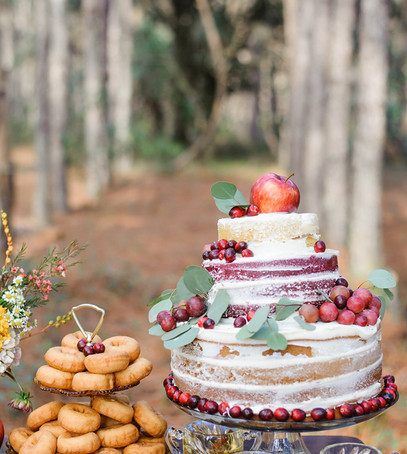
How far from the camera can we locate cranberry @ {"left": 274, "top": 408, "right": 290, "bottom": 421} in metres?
1.95

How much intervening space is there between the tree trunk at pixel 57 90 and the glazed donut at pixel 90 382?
9680 millimetres

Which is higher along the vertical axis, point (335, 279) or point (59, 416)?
point (335, 279)

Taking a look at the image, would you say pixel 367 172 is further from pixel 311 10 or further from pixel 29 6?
pixel 29 6

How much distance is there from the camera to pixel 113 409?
7.11ft

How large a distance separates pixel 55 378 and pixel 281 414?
78 cm

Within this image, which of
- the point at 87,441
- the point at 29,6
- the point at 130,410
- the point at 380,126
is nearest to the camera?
the point at 87,441

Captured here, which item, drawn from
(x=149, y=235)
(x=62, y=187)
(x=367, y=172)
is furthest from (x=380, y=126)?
(x=62, y=187)

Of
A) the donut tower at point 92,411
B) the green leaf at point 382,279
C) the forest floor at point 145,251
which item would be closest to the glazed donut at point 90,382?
the donut tower at point 92,411

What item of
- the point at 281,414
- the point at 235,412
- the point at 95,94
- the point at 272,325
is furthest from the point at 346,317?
the point at 95,94

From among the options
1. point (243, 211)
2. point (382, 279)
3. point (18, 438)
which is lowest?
point (18, 438)

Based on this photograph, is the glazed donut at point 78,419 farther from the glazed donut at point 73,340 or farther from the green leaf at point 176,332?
the green leaf at point 176,332

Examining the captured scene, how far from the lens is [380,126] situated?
8.29 meters

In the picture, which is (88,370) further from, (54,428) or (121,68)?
(121,68)

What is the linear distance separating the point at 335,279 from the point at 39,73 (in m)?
10.3
